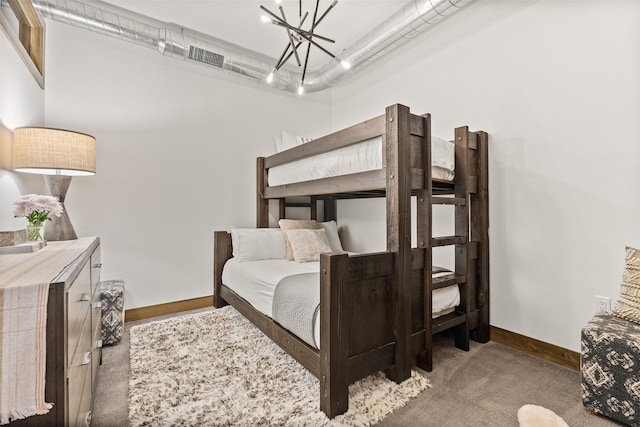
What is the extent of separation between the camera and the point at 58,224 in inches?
76.3

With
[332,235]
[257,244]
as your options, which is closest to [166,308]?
[257,244]

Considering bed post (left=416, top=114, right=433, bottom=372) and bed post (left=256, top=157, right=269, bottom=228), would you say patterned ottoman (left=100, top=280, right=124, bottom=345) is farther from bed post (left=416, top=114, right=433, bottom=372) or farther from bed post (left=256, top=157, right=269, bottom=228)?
bed post (left=416, top=114, right=433, bottom=372)

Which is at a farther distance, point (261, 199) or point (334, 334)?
point (261, 199)

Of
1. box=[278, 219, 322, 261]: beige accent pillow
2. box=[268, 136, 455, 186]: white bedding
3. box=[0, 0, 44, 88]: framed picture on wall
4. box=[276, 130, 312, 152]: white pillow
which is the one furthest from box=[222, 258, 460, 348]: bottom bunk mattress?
box=[0, 0, 44, 88]: framed picture on wall

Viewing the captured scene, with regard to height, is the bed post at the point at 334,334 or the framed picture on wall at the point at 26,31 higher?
the framed picture on wall at the point at 26,31

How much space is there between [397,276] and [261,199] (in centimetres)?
212

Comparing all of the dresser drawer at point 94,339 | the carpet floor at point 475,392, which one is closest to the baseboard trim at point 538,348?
the carpet floor at point 475,392

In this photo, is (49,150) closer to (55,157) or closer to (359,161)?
(55,157)

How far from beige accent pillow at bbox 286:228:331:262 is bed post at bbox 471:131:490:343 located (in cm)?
140

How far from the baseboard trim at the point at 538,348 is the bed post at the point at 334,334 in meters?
1.50

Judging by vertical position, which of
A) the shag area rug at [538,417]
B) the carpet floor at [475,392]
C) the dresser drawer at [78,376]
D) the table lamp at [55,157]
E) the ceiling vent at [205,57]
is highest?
the ceiling vent at [205,57]

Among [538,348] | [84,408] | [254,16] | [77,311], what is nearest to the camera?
[77,311]

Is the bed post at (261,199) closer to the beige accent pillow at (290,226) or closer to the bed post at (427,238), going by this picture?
the beige accent pillow at (290,226)

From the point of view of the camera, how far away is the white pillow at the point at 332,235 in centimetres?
344
